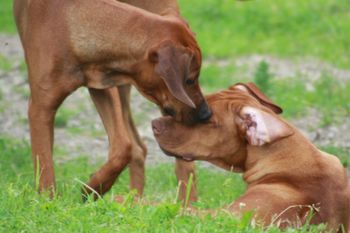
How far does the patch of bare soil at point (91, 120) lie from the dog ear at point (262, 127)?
9.43ft

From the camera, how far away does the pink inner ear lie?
7.71 meters

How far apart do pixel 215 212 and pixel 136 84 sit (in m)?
1.42

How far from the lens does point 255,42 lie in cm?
1465

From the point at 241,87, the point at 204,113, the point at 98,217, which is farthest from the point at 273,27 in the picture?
the point at 98,217

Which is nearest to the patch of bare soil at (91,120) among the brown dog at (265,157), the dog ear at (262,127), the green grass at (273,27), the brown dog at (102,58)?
the green grass at (273,27)

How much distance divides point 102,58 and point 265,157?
1.33 m

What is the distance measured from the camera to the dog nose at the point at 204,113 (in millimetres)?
8016

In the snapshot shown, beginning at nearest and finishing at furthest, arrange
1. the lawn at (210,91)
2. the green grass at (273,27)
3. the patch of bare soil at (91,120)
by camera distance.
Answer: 1. the lawn at (210,91)
2. the patch of bare soil at (91,120)
3. the green grass at (273,27)

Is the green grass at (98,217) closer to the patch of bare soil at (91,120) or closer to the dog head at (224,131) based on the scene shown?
Result: the dog head at (224,131)

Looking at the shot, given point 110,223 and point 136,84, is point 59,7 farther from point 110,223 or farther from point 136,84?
point 110,223

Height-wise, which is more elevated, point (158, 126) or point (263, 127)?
point (263, 127)

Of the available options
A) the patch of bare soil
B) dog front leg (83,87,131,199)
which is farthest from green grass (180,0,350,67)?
dog front leg (83,87,131,199)

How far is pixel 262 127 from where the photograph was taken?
25.3 ft

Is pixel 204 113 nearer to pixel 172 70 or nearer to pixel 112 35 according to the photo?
pixel 172 70
